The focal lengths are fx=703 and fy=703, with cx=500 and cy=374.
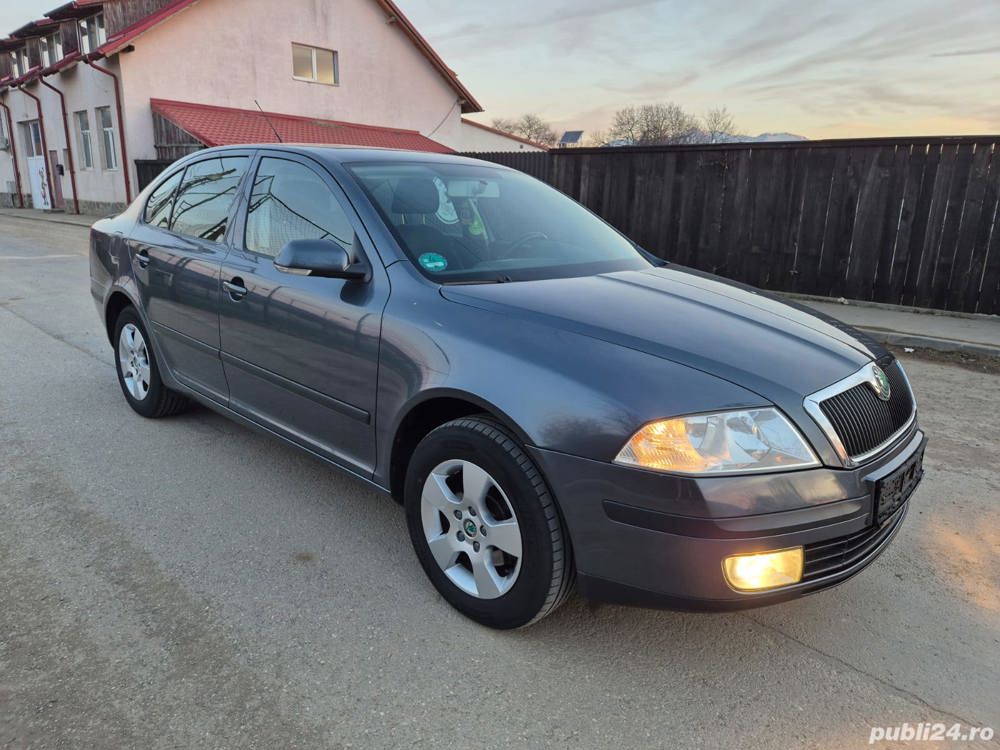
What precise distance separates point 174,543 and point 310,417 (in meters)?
0.78

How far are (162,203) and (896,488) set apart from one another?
421cm

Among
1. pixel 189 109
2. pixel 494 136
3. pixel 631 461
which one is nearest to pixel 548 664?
pixel 631 461

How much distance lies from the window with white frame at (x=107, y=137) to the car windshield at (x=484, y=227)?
22.5 meters

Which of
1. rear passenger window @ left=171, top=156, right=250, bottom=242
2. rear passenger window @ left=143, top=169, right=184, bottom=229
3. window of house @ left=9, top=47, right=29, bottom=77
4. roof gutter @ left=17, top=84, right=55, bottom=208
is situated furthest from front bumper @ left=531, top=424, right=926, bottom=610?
window of house @ left=9, top=47, right=29, bottom=77

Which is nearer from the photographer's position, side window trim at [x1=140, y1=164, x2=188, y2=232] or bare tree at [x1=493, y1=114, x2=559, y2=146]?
side window trim at [x1=140, y1=164, x2=188, y2=232]

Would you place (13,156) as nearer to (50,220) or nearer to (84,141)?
(84,141)

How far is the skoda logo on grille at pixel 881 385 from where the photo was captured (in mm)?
2424

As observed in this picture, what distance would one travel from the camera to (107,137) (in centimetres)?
2227

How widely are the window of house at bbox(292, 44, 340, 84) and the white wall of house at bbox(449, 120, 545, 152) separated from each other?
6133 mm

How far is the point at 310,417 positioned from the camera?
309 cm

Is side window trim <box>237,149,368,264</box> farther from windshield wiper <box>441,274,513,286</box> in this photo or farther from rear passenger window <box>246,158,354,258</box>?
windshield wiper <box>441,274,513,286</box>

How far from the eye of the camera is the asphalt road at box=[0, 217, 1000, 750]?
6.75 ft

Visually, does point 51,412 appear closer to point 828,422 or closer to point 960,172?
point 828,422

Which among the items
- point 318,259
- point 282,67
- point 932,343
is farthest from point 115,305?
point 282,67
